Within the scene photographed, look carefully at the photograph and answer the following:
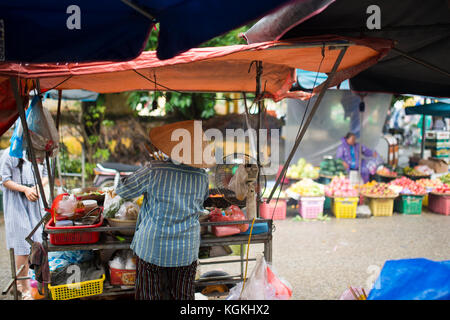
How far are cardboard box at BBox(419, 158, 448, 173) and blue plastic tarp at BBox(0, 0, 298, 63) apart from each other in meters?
9.03

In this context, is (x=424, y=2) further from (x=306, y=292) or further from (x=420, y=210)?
(x=420, y=210)

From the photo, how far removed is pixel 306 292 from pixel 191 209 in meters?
2.35

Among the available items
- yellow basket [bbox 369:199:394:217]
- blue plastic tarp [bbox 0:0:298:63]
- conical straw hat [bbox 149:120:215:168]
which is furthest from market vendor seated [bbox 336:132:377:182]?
blue plastic tarp [bbox 0:0:298:63]

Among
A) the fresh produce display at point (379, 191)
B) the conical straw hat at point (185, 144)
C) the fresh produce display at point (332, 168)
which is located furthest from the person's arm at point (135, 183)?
the fresh produce display at point (332, 168)

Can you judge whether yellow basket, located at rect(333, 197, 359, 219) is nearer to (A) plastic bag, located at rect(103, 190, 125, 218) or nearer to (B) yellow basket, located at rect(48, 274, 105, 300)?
(A) plastic bag, located at rect(103, 190, 125, 218)

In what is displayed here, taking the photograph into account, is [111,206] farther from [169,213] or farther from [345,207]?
[345,207]

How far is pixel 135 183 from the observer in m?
2.62

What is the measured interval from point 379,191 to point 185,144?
6368 mm

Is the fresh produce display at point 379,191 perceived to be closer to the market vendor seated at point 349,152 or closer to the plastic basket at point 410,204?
the plastic basket at point 410,204

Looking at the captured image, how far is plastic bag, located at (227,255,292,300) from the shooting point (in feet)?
6.39

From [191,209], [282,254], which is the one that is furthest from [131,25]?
[282,254]

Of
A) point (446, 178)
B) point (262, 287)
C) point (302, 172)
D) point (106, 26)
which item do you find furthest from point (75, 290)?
point (446, 178)

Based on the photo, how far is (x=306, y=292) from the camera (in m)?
4.25
